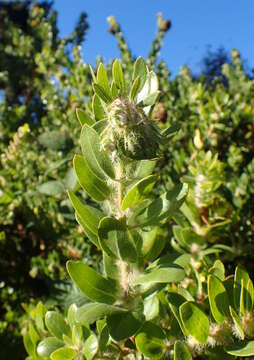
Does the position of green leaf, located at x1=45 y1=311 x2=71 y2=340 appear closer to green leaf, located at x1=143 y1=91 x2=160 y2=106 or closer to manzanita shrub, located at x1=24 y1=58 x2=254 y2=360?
manzanita shrub, located at x1=24 y1=58 x2=254 y2=360

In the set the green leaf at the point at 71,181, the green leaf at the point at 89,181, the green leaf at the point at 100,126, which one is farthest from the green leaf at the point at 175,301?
A: the green leaf at the point at 71,181

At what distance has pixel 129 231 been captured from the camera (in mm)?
691

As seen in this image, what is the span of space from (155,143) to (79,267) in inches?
9.7

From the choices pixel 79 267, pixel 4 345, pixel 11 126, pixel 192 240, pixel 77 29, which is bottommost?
pixel 4 345

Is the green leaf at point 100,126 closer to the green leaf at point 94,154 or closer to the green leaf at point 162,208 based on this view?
the green leaf at point 94,154

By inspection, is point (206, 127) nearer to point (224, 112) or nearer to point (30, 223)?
point (224, 112)

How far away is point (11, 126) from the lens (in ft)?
9.52

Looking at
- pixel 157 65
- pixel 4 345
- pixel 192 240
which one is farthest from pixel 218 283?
pixel 157 65

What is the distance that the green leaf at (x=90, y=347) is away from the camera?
0.69 m

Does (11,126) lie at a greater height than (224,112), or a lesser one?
greater

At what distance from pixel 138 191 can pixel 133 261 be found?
123 mm

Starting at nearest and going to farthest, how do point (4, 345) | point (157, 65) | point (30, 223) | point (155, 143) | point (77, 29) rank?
point (155, 143) → point (4, 345) → point (30, 223) → point (157, 65) → point (77, 29)

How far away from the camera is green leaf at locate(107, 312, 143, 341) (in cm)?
67

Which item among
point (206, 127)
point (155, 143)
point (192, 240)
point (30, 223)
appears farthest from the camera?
point (206, 127)
